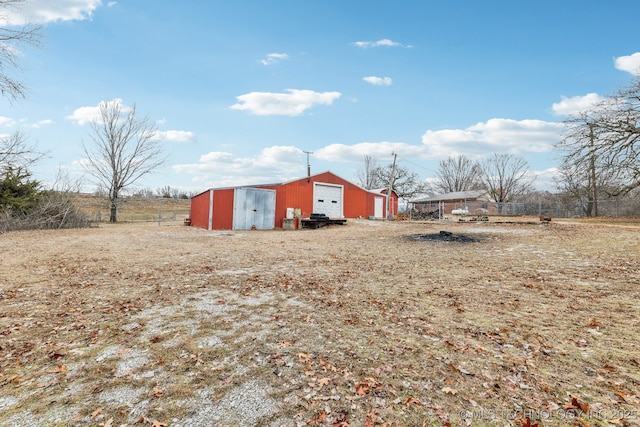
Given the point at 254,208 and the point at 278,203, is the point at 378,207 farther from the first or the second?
the point at 254,208

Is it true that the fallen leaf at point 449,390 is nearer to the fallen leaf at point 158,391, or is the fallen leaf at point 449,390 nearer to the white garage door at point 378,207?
the fallen leaf at point 158,391

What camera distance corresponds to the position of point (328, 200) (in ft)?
74.7

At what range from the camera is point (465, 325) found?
13.8 feet

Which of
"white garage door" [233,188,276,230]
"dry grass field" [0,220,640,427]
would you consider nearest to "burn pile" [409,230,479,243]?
"dry grass field" [0,220,640,427]

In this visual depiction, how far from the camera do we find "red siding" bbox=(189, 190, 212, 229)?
20.8 meters

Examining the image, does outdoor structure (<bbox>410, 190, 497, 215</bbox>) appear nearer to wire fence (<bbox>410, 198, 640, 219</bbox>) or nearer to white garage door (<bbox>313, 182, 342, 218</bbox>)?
wire fence (<bbox>410, 198, 640, 219</bbox>)

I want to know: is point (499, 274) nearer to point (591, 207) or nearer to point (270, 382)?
point (270, 382)

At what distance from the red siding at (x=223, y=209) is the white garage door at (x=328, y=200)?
239 inches

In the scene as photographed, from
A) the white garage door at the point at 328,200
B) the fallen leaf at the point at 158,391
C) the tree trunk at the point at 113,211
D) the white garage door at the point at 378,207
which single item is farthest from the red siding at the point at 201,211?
the fallen leaf at the point at 158,391

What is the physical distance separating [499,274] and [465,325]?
11.2ft

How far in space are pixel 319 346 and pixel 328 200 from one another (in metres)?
19.4

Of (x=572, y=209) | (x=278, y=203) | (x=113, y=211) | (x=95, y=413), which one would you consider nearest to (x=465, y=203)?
(x=572, y=209)

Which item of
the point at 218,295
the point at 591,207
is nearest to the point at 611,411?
the point at 218,295

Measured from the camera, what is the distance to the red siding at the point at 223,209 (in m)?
18.8
